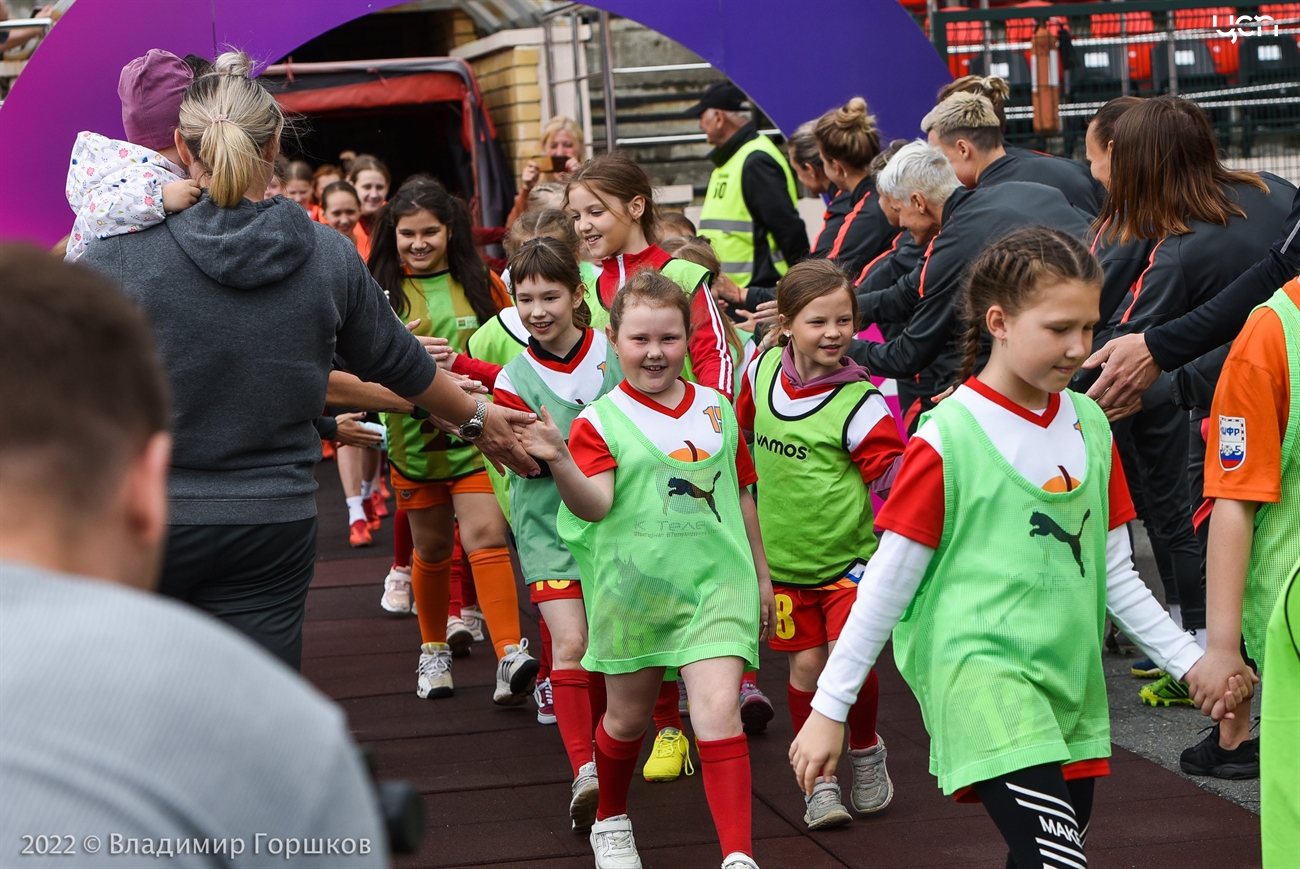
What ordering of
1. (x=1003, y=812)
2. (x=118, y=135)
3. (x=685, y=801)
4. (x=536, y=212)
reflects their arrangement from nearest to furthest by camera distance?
(x=1003, y=812), (x=685, y=801), (x=536, y=212), (x=118, y=135)

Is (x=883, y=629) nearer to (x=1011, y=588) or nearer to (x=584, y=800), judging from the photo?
(x=1011, y=588)

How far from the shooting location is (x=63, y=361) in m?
1.08

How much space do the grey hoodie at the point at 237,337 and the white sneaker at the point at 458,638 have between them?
3.45m

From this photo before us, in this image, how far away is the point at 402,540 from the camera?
715cm

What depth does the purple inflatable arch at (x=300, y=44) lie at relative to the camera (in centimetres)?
696

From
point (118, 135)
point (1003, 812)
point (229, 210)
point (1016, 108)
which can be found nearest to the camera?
point (1003, 812)

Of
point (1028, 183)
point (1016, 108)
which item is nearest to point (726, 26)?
point (1016, 108)

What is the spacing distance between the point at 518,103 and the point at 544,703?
31.1 ft

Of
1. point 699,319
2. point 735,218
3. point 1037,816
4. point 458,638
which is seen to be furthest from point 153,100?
point 735,218

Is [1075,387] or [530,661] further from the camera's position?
[530,661]

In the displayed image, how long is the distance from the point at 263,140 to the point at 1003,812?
2052mm

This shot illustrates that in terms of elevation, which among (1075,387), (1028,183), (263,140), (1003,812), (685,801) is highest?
(263,140)

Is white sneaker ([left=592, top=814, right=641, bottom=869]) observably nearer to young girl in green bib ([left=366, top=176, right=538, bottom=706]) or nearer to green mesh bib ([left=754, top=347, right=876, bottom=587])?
green mesh bib ([left=754, top=347, right=876, bottom=587])

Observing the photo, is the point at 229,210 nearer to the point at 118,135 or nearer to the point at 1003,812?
the point at 1003,812
